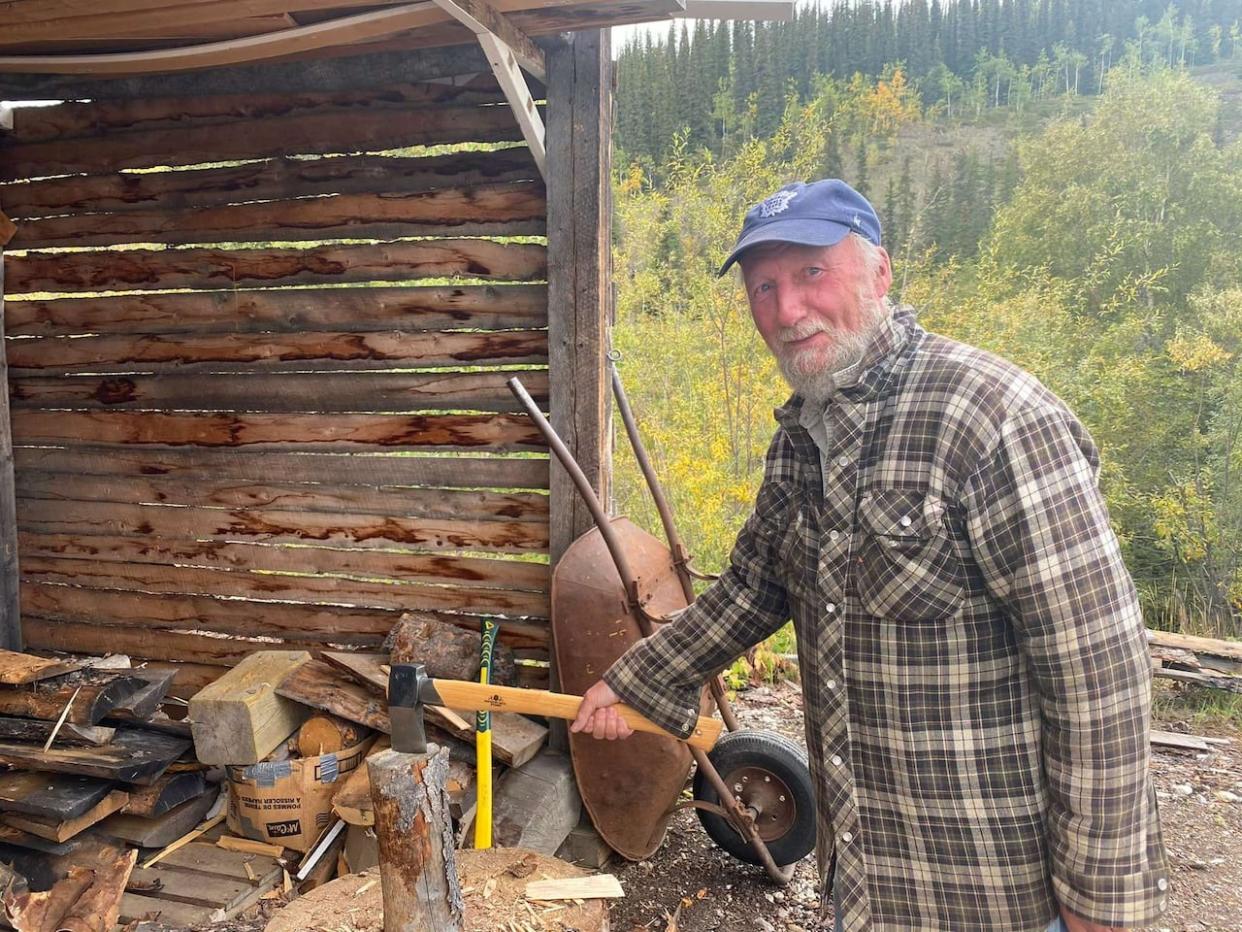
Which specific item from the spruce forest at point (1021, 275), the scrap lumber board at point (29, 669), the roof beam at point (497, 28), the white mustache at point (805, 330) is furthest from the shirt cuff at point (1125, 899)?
the spruce forest at point (1021, 275)

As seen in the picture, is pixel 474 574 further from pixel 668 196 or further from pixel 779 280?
Result: pixel 668 196

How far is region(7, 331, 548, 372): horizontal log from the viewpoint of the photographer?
11.7 feet

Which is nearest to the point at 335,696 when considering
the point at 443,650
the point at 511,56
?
the point at 443,650

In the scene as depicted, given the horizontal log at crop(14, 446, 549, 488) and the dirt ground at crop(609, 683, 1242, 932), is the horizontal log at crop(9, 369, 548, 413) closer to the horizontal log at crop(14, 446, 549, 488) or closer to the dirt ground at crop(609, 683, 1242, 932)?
the horizontal log at crop(14, 446, 549, 488)

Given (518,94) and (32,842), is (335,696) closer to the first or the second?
(32,842)

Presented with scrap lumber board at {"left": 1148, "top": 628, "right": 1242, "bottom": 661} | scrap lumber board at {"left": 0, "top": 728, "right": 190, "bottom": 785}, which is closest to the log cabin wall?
scrap lumber board at {"left": 0, "top": 728, "right": 190, "bottom": 785}

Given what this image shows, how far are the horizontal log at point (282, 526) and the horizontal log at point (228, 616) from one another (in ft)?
1.08

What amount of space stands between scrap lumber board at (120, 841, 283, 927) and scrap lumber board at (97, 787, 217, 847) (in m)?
0.08

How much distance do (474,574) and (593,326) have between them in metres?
1.26

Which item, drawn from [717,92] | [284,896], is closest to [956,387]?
[284,896]

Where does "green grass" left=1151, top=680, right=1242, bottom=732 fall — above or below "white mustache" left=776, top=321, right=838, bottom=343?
below

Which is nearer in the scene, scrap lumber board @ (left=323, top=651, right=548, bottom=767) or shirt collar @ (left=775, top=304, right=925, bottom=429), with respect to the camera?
shirt collar @ (left=775, top=304, right=925, bottom=429)

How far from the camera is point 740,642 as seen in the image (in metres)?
2.07

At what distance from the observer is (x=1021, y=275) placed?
18609 mm
